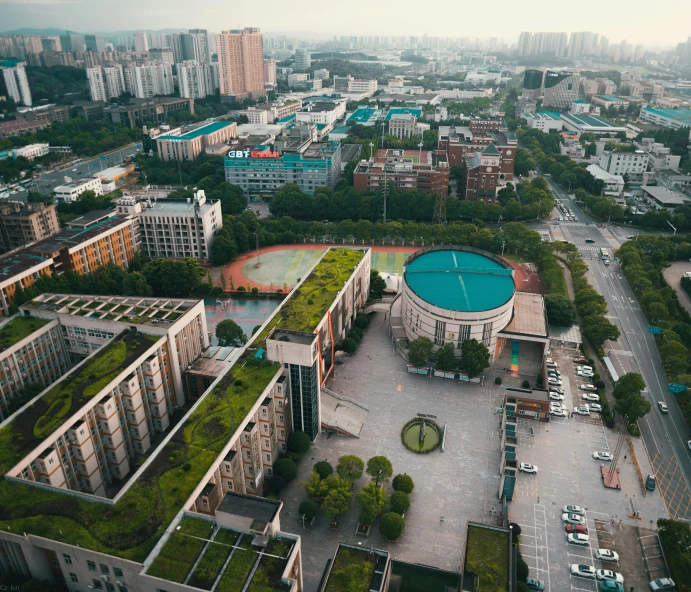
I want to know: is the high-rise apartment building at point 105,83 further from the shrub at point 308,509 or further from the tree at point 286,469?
the shrub at point 308,509

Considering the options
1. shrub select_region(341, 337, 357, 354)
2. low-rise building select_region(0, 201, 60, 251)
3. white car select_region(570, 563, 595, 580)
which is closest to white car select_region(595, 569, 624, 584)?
white car select_region(570, 563, 595, 580)

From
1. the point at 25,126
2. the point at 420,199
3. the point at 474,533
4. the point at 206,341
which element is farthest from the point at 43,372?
the point at 25,126

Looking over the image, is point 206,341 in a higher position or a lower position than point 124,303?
lower

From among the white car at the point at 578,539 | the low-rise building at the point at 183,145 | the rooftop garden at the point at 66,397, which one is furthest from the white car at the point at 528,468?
the low-rise building at the point at 183,145

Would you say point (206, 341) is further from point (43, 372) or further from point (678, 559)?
point (678, 559)

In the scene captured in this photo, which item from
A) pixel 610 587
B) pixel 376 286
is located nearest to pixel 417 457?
pixel 610 587

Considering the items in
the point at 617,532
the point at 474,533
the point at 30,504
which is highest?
the point at 30,504
